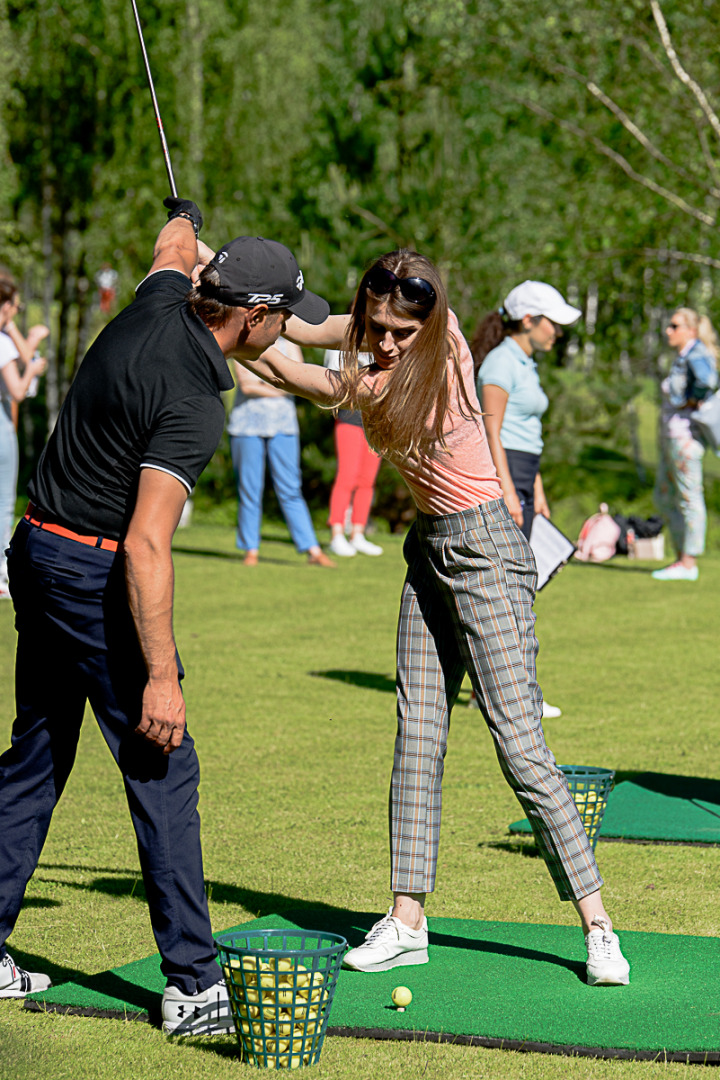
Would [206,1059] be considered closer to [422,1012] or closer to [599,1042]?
[422,1012]

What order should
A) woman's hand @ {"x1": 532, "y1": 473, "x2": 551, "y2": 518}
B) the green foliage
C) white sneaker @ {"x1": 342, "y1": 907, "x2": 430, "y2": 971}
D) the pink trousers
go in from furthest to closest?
the green foliage < the pink trousers < woman's hand @ {"x1": 532, "y1": 473, "x2": 551, "y2": 518} < white sneaker @ {"x1": 342, "y1": 907, "x2": 430, "y2": 971}

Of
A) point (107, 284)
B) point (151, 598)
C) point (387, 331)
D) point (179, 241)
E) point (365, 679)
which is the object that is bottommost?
point (365, 679)

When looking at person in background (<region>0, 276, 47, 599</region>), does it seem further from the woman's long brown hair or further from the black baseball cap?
the black baseball cap

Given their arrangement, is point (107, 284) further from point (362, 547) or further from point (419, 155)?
point (362, 547)

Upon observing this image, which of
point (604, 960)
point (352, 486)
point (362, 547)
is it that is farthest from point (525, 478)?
point (362, 547)

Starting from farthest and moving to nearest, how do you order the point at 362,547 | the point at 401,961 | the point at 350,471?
the point at 362,547 → the point at 350,471 → the point at 401,961

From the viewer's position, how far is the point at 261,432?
43.7 ft

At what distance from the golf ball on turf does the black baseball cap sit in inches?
74.2

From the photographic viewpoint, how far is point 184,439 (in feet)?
11.1

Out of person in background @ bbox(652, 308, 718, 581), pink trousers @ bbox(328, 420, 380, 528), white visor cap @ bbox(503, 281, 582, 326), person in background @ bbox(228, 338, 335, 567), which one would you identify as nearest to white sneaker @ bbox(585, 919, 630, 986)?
white visor cap @ bbox(503, 281, 582, 326)

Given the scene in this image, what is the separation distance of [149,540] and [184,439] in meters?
0.26

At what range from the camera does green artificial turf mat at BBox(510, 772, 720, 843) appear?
226 inches

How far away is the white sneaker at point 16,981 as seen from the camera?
3920 millimetres

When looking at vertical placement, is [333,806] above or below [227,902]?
above
